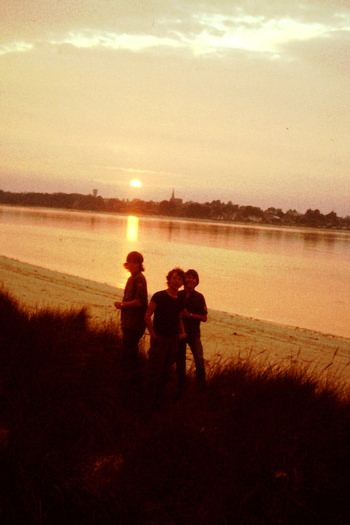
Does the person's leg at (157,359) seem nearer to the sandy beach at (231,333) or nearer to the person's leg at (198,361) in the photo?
the person's leg at (198,361)

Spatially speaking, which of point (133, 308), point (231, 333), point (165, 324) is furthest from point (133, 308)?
point (231, 333)

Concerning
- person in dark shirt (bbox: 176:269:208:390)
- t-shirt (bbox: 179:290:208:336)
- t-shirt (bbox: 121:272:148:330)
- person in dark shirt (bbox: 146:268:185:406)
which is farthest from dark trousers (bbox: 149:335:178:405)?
t-shirt (bbox: 179:290:208:336)

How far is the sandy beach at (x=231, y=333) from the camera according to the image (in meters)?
9.97

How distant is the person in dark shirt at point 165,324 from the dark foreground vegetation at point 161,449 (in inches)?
19.7

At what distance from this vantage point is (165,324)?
591cm

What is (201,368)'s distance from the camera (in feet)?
19.9

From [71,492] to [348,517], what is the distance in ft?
6.05

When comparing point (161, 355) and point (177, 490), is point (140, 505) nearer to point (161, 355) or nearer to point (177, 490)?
point (177, 490)

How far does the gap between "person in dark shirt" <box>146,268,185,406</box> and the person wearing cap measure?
0.72ft

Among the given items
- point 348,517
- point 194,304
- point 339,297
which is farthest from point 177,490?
point 339,297

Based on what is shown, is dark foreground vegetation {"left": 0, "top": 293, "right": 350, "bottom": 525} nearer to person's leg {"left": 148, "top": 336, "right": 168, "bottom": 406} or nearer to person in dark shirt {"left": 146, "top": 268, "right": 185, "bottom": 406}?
person's leg {"left": 148, "top": 336, "right": 168, "bottom": 406}

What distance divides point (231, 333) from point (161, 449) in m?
8.29

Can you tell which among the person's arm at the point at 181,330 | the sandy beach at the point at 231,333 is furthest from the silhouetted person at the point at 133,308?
the sandy beach at the point at 231,333

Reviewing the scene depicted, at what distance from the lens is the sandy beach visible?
9.97m
